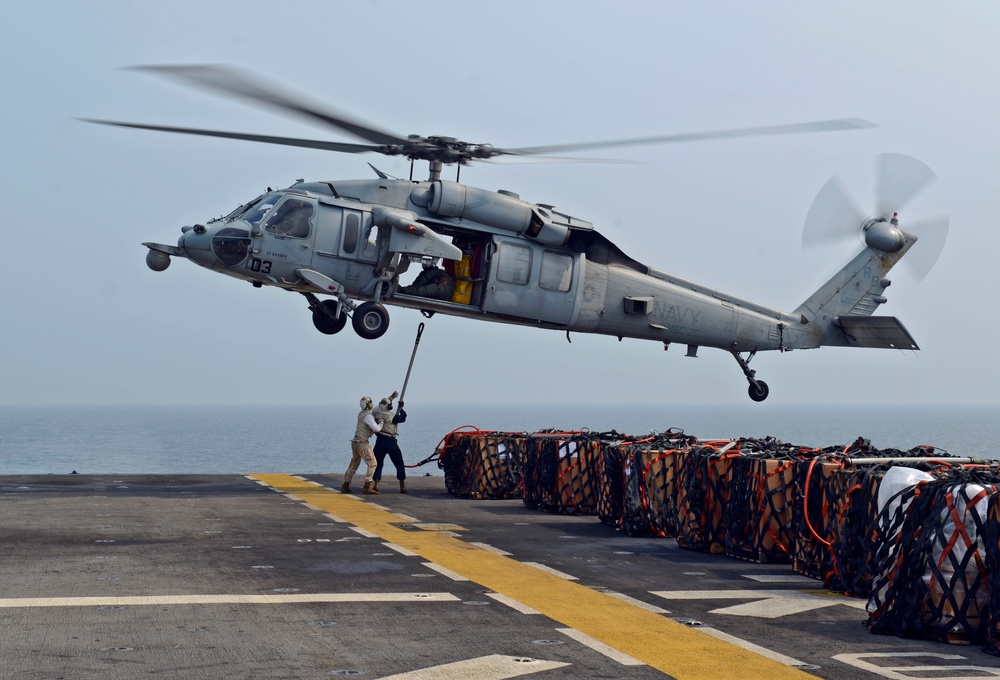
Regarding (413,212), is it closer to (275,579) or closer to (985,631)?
(275,579)

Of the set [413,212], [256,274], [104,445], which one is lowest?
[104,445]

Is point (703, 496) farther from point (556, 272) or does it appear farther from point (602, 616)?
point (556, 272)

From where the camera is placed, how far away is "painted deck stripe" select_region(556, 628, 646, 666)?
7.41 meters

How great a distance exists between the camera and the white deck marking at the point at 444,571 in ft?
35.6

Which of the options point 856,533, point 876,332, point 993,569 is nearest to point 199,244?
point 856,533

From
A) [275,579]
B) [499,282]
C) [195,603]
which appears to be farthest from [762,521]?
[499,282]

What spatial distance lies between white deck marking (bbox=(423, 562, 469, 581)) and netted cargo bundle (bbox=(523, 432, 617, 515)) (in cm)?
554

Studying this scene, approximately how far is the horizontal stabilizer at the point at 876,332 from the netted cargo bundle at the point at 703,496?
577 inches

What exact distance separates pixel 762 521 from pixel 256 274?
12085 millimetres

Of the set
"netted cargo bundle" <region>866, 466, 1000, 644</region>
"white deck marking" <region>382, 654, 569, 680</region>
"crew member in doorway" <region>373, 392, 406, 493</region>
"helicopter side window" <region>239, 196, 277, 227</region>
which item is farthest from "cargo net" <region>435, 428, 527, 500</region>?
"white deck marking" <region>382, 654, 569, 680</region>

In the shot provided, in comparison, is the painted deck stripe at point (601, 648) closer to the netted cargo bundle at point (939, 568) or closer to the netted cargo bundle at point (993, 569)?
the netted cargo bundle at point (939, 568)

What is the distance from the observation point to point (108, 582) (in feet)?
33.7

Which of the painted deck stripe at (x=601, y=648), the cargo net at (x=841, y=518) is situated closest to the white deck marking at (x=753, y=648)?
the painted deck stripe at (x=601, y=648)

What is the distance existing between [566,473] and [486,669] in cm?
1065
